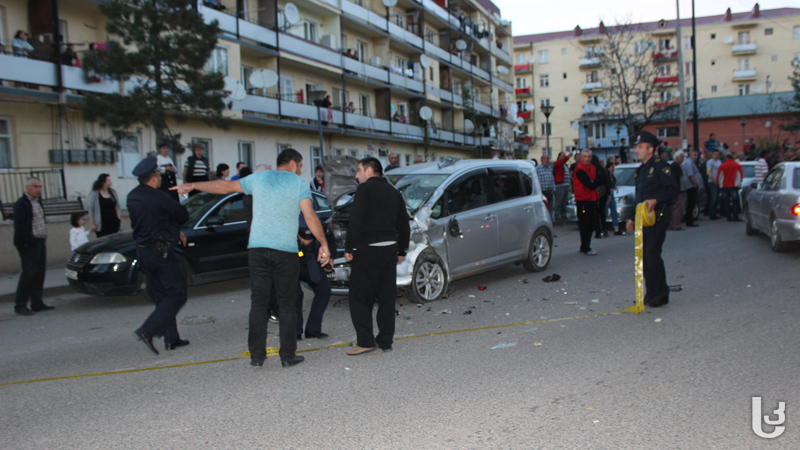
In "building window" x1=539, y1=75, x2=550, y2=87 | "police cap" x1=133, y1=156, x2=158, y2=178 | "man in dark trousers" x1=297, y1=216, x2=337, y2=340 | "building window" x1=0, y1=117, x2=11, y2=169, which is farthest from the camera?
"building window" x1=539, y1=75, x2=550, y2=87

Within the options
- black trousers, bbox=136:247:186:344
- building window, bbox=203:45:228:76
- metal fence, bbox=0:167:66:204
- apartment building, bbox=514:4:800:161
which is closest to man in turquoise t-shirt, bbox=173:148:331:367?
black trousers, bbox=136:247:186:344

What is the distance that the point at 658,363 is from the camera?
5016mm

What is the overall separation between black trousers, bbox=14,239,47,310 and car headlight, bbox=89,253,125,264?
0.69 metres

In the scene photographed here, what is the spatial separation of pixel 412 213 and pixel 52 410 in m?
4.71

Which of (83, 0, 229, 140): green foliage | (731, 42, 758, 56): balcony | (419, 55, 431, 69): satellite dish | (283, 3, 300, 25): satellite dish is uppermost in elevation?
(731, 42, 758, 56): balcony

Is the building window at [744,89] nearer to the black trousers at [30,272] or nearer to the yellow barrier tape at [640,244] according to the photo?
the yellow barrier tape at [640,244]

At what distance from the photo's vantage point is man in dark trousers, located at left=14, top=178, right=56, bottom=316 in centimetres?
838

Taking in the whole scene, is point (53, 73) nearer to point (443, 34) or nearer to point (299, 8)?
point (299, 8)

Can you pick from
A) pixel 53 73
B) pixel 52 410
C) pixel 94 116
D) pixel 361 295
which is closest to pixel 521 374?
pixel 361 295

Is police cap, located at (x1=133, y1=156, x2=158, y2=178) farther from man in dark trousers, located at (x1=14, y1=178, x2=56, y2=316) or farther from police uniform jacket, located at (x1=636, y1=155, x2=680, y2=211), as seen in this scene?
police uniform jacket, located at (x1=636, y1=155, x2=680, y2=211)

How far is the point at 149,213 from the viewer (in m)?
6.00

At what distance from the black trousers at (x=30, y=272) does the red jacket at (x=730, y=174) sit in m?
16.2

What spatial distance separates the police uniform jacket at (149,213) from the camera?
19.7ft

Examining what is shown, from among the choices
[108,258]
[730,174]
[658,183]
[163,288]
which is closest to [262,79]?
[108,258]
